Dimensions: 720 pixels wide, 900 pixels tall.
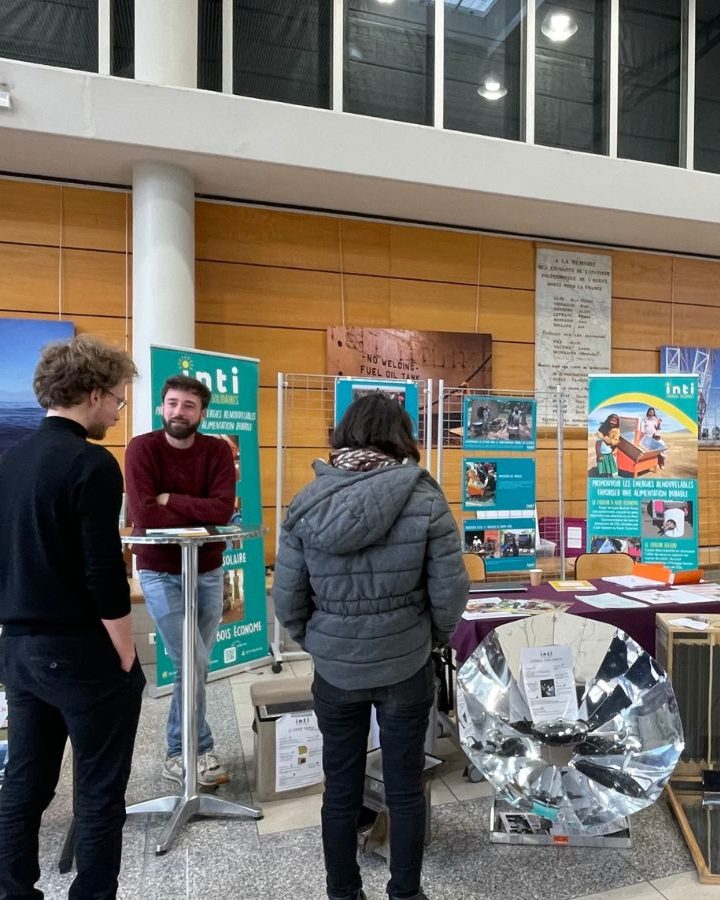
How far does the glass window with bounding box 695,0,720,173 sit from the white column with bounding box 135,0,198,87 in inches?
161

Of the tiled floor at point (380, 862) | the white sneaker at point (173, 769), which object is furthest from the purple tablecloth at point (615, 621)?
the white sneaker at point (173, 769)

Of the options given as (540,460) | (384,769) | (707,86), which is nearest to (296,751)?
(384,769)

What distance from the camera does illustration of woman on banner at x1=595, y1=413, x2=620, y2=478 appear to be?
411 centimetres

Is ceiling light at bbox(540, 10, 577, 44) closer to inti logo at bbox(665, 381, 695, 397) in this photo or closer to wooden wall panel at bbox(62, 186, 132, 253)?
inti logo at bbox(665, 381, 695, 397)

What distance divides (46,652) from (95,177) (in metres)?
3.61

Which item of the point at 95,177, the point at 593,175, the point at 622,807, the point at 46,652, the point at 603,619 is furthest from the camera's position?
the point at 593,175

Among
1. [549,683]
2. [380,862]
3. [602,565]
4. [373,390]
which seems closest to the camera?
[380,862]

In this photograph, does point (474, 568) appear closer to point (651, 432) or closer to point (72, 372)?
point (651, 432)

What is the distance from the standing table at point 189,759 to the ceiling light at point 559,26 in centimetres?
483

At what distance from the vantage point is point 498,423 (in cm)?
422

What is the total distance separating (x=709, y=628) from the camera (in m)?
2.24

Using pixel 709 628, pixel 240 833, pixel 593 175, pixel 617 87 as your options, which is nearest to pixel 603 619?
pixel 709 628

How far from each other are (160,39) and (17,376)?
2.17 meters

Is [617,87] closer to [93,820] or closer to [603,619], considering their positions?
[603,619]
